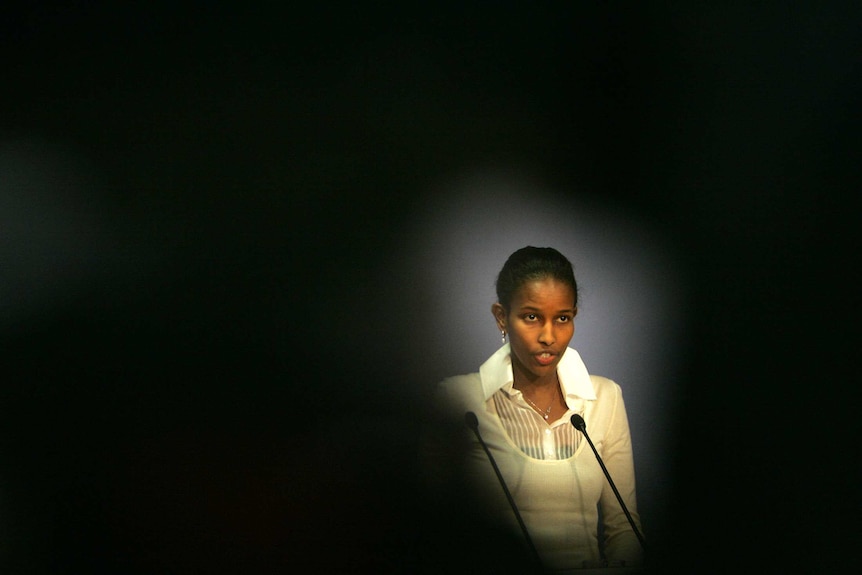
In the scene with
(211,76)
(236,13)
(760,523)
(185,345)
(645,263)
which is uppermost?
(236,13)

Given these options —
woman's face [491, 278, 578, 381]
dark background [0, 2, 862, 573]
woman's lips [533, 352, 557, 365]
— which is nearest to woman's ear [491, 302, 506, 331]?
woman's face [491, 278, 578, 381]

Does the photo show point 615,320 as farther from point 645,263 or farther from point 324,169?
point 324,169

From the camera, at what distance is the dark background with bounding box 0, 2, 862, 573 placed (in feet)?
7.80

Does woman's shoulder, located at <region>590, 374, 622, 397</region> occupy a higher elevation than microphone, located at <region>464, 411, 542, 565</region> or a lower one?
higher

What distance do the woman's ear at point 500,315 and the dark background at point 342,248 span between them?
0.74 ft

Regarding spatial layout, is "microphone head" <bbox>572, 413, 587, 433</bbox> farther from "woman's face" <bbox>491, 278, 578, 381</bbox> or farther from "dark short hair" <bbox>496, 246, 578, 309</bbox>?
"dark short hair" <bbox>496, 246, 578, 309</bbox>

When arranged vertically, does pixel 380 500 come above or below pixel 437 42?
below

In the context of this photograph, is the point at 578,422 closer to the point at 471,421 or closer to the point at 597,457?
the point at 597,457

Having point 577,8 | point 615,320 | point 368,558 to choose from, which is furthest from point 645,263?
point 368,558

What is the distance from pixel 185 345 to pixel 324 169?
2.08 ft

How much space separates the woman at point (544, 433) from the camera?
2443 millimetres

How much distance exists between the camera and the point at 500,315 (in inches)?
98.3

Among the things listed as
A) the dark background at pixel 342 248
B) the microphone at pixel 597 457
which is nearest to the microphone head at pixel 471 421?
the dark background at pixel 342 248

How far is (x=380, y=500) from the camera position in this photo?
7.97 feet
